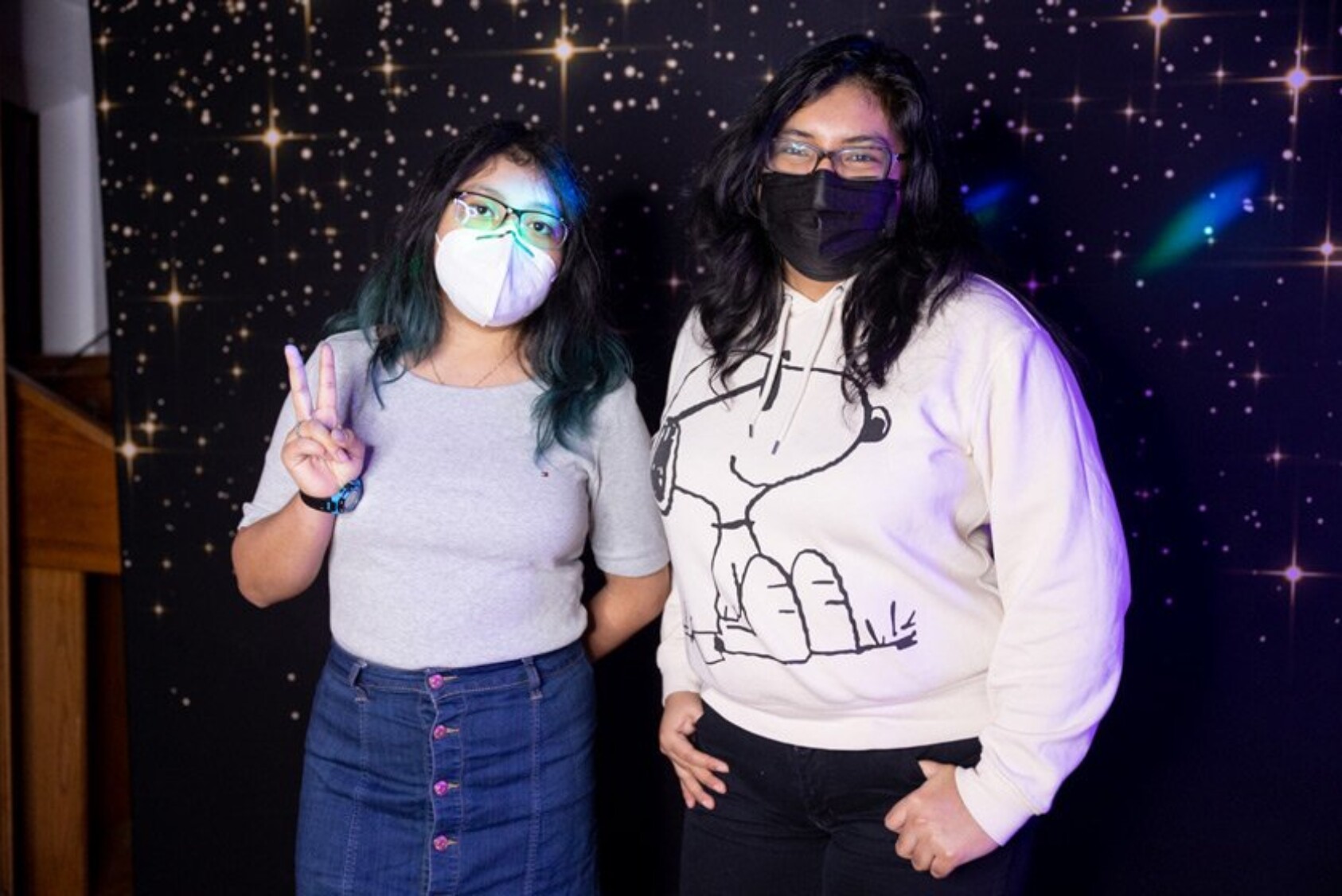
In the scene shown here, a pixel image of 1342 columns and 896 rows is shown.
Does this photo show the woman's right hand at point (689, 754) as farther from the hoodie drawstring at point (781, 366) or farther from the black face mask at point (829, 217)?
the black face mask at point (829, 217)

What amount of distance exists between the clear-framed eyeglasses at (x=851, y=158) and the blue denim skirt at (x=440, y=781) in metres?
0.76

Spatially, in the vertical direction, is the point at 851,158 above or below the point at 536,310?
above

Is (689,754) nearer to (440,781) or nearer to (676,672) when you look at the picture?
(676,672)

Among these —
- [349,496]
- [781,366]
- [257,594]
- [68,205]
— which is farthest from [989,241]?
[68,205]

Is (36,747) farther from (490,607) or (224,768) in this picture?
(490,607)

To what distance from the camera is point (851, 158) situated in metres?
1.43

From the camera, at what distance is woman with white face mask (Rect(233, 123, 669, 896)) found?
4.93ft

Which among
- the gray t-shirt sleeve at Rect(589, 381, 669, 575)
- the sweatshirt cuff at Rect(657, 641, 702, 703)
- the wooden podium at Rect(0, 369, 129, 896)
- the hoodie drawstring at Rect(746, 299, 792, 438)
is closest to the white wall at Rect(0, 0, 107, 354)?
the wooden podium at Rect(0, 369, 129, 896)

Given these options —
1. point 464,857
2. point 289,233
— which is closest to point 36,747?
point 289,233

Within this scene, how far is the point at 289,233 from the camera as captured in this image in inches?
86.3

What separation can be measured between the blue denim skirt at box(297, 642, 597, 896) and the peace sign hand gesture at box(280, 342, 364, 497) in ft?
0.87

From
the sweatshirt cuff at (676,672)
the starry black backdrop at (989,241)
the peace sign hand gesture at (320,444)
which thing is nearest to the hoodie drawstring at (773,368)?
the sweatshirt cuff at (676,672)

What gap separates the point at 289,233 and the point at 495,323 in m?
0.82

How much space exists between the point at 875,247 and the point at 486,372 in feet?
1.89
